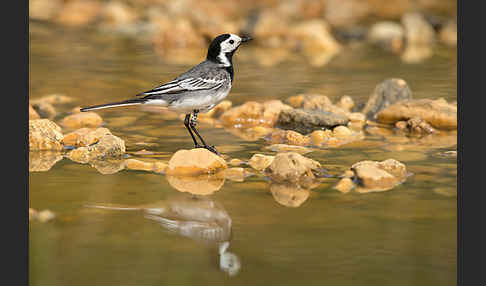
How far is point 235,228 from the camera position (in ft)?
17.3

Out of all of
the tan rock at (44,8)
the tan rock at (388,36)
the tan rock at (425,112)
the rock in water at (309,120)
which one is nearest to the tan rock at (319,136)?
the rock in water at (309,120)

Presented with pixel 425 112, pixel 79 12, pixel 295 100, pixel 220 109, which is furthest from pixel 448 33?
pixel 79 12

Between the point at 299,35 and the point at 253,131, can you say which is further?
the point at 299,35

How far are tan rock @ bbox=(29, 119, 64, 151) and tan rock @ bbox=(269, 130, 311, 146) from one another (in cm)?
218

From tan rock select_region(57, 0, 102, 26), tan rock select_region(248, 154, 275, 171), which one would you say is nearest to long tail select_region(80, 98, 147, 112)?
tan rock select_region(248, 154, 275, 171)

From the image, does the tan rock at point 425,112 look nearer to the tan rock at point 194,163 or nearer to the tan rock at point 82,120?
the tan rock at point 194,163

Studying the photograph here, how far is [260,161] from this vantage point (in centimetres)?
690

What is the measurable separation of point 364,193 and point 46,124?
3322mm

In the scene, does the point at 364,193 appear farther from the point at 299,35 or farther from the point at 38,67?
the point at 299,35

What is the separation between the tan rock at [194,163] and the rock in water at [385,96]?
3184 mm

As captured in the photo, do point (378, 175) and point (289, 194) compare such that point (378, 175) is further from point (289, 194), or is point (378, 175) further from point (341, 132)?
point (341, 132)

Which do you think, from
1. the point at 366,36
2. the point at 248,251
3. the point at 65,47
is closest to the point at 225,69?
the point at 248,251

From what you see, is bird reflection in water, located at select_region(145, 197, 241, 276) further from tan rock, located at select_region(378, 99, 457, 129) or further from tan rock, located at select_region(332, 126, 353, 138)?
tan rock, located at select_region(378, 99, 457, 129)

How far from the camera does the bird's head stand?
7543 millimetres
